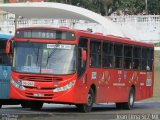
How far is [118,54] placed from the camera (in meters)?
26.3

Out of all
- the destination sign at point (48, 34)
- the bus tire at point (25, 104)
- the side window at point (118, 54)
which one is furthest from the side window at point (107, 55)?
the bus tire at point (25, 104)

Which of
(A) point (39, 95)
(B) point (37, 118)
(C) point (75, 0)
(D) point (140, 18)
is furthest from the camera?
(C) point (75, 0)

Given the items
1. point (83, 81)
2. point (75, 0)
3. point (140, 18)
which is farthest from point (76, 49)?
point (75, 0)

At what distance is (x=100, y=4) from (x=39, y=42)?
222 feet

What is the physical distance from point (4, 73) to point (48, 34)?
245 cm

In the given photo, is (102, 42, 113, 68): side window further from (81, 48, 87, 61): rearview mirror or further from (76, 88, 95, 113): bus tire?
(81, 48, 87, 61): rearview mirror

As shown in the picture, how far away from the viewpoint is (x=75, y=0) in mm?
89562

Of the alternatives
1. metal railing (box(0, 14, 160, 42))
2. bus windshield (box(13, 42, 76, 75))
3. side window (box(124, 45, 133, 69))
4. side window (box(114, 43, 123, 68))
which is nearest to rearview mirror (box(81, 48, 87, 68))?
bus windshield (box(13, 42, 76, 75))

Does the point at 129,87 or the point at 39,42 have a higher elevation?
the point at 39,42

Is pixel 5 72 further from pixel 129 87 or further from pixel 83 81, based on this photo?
pixel 129 87

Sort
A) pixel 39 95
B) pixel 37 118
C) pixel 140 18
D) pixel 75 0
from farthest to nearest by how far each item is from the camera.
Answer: pixel 75 0 → pixel 140 18 → pixel 39 95 → pixel 37 118

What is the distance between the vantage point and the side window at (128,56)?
2715 centimetres

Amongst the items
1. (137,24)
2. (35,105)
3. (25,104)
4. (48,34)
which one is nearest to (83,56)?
(48,34)

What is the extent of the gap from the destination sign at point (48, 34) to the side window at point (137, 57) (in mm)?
5807
